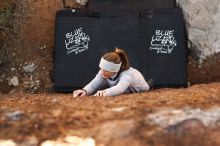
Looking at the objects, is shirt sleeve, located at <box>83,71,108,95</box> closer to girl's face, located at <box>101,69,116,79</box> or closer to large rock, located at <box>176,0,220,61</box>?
girl's face, located at <box>101,69,116,79</box>

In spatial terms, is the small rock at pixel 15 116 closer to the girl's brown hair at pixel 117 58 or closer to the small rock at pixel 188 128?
the small rock at pixel 188 128

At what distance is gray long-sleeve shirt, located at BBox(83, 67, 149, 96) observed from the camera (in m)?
5.51

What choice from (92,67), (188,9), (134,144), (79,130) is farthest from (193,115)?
(188,9)

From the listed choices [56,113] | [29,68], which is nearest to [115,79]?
[56,113]

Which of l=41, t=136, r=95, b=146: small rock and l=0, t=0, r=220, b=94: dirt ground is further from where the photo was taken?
l=0, t=0, r=220, b=94: dirt ground

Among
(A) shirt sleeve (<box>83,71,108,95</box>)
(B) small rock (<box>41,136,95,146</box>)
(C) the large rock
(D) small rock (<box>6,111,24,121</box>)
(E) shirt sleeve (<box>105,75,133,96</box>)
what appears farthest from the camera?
(C) the large rock

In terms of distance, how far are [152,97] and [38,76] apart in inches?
166

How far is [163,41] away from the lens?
8.31m

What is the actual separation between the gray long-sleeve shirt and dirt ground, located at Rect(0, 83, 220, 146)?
4.68ft

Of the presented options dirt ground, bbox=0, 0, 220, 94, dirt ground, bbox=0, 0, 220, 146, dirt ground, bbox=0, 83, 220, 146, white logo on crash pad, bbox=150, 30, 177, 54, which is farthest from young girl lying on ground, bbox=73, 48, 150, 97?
dirt ground, bbox=0, 0, 220, 94

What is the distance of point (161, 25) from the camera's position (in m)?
8.33

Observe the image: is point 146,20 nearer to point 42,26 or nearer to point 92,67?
point 92,67

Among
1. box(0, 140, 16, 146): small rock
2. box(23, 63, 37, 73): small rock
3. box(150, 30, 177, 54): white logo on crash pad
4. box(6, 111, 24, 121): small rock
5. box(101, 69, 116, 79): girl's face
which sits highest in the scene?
box(6, 111, 24, 121): small rock

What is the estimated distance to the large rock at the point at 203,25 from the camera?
8.62 meters
